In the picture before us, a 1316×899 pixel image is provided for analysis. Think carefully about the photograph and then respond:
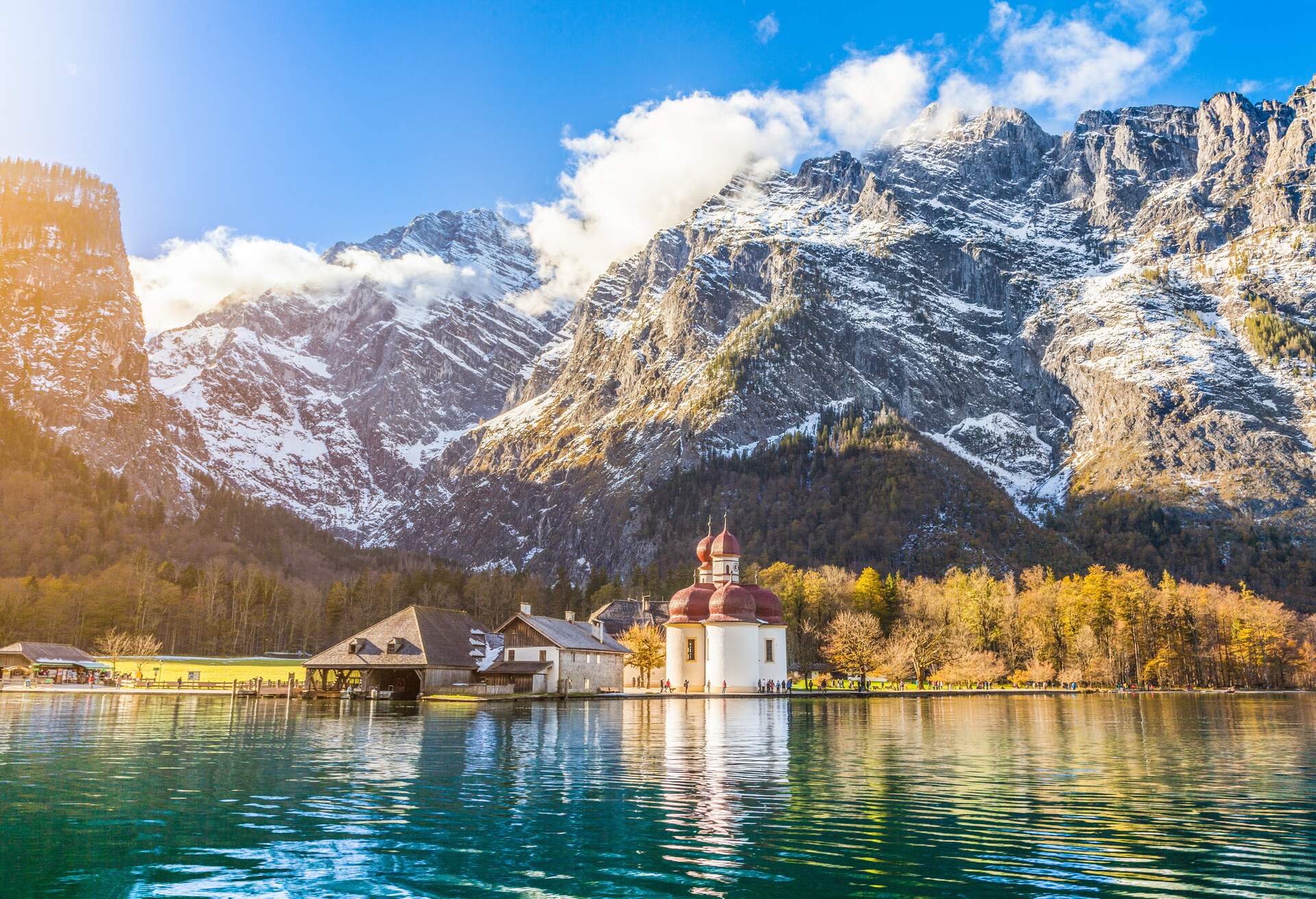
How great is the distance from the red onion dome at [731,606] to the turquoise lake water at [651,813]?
52586mm

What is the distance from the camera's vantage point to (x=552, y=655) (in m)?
95.1

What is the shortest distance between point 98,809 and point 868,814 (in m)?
18.6

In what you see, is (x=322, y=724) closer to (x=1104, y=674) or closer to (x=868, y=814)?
(x=868, y=814)

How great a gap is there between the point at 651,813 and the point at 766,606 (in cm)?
8689

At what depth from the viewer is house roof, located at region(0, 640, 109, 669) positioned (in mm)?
110188

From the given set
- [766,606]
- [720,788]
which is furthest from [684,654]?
[720,788]

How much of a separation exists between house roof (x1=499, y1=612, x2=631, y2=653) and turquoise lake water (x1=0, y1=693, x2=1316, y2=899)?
44.3 m

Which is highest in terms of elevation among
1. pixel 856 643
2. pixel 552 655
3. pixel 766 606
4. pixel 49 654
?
pixel 766 606

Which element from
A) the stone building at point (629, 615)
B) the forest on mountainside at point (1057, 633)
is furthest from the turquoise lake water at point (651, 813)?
the stone building at point (629, 615)

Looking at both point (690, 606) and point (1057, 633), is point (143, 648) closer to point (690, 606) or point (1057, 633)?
point (690, 606)

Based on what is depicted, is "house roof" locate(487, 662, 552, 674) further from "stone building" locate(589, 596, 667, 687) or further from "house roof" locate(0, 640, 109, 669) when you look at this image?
"house roof" locate(0, 640, 109, 669)

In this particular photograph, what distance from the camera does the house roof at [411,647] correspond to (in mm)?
86562

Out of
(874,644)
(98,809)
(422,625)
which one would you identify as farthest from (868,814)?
(874,644)

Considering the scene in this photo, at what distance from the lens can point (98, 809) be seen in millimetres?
24844
